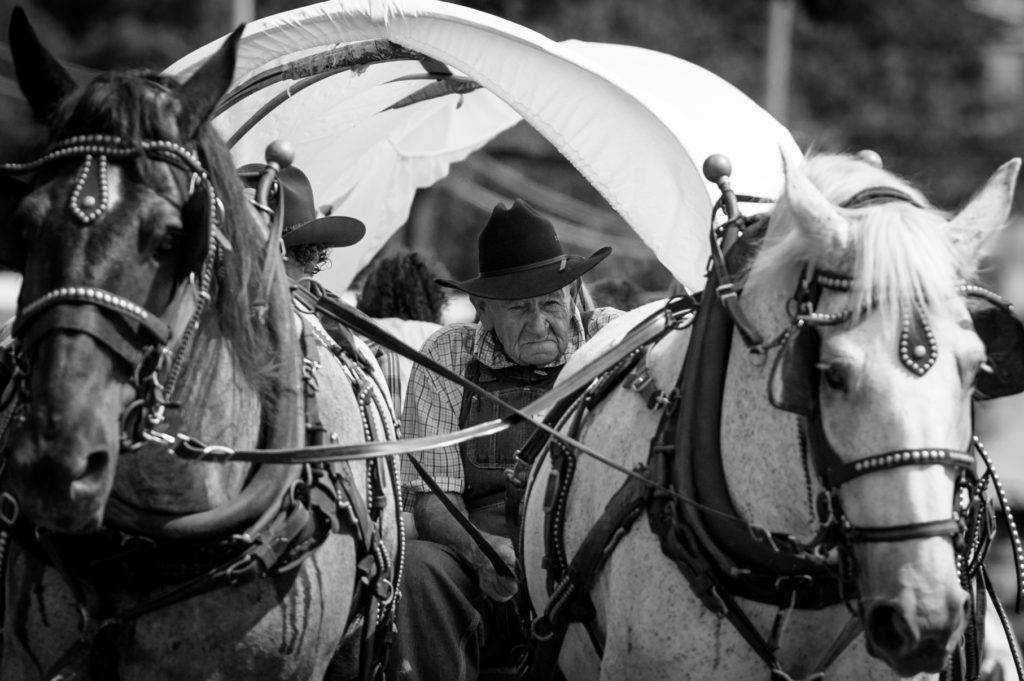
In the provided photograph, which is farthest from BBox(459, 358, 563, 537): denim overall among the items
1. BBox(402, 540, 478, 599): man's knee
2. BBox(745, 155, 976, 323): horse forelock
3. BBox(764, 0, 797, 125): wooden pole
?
BBox(764, 0, 797, 125): wooden pole

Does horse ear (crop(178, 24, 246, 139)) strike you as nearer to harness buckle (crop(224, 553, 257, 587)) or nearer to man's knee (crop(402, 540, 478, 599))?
harness buckle (crop(224, 553, 257, 587))

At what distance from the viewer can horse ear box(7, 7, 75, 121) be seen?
3.39 metres

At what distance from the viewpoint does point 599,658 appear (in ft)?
13.4

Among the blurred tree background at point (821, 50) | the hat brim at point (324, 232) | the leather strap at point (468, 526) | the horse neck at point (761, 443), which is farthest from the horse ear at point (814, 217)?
the blurred tree background at point (821, 50)

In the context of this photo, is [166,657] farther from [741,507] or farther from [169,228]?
[741,507]

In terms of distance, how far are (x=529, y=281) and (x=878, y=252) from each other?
2131mm

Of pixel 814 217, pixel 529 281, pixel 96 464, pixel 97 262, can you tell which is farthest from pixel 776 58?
pixel 96 464

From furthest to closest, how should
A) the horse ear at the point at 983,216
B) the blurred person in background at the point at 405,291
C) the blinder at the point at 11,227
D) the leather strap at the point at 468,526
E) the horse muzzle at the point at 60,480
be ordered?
1. the blurred person in background at the point at 405,291
2. the leather strap at the point at 468,526
3. the horse ear at the point at 983,216
4. the blinder at the point at 11,227
5. the horse muzzle at the point at 60,480

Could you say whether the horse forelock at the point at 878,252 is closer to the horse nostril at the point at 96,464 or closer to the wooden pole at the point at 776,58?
the horse nostril at the point at 96,464

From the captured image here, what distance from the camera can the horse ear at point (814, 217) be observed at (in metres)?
3.27

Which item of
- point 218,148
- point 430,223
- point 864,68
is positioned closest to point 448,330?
point 218,148

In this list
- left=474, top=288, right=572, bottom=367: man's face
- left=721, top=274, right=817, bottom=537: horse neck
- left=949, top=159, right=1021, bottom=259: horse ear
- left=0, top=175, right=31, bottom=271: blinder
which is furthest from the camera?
left=474, top=288, right=572, bottom=367: man's face

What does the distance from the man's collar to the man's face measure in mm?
30

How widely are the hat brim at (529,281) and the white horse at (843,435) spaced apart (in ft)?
3.78
